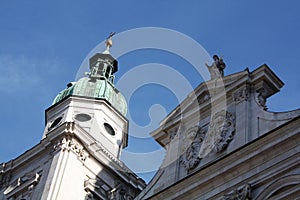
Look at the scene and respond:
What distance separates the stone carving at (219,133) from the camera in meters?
22.1

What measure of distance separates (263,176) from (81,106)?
1478 centimetres

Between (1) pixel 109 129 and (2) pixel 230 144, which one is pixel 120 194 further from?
(2) pixel 230 144

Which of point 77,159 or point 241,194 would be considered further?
point 77,159

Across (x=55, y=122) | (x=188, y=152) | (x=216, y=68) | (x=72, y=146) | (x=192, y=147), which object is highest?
(x=55, y=122)

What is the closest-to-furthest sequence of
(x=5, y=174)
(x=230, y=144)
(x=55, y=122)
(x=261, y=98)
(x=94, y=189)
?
(x=230, y=144)
(x=261, y=98)
(x=94, y=189)
(x=5, y=174)
(x=55, y=122)

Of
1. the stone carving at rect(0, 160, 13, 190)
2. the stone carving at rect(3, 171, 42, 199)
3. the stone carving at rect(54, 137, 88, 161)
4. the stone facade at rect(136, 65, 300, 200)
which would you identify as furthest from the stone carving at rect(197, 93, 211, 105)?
the stone carving at rect(0, 160, 13, 190)

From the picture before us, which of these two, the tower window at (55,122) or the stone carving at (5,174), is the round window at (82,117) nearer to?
the tower window at (55,122)

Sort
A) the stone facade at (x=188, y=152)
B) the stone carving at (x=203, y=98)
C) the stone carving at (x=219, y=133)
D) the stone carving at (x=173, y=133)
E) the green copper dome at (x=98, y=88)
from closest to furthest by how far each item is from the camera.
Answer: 1. the stone facade at (x=188, y=152)
2. the stone carving at (x=219, y=133)
3. the stone carving at (x=203, y=98)
4. the stone carving at (x=173, y=133)
5. the green copper dome at (x=98, y=88)

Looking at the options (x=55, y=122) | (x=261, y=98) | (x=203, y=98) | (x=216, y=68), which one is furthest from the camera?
(x=55, y=122)

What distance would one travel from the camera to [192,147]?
2323cm

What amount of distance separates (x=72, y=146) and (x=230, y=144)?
8.80 meters

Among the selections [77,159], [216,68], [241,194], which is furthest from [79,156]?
[241,194]

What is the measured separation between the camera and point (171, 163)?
23.6 meters

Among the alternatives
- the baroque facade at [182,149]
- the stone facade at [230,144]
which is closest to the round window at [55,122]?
the baroque facade at [182,149]
